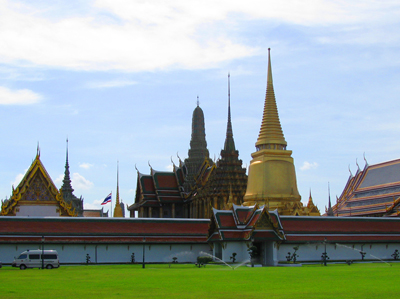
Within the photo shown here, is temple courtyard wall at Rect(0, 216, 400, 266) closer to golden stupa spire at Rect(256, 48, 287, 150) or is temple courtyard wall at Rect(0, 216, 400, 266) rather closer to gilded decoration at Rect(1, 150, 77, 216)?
gilded decoration at Rect(1, 150, 77, 216)

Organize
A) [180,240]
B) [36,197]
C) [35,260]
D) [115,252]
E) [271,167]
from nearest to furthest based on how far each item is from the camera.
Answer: [35,260]
[115,252]
[180,240]
[36,197]
[271,167]

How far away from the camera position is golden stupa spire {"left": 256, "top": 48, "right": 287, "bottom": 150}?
64938 mm

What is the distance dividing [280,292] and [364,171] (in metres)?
54.8

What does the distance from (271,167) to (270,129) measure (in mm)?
4160

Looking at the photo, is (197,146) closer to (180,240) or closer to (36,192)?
(36,192)

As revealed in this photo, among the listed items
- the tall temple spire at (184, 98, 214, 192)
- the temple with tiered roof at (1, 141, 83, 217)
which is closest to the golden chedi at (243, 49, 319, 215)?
the tall temple spire at (184, 98, 214, 192)

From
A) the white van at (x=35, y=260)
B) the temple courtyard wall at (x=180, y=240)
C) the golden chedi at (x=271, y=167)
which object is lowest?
the white van at (x=35, y=260)

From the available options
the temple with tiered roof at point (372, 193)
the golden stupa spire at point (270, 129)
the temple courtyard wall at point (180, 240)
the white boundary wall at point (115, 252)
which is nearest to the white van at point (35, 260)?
the temple courtyard wall at point (180, 240)

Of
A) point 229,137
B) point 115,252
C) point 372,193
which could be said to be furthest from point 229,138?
point 115,252

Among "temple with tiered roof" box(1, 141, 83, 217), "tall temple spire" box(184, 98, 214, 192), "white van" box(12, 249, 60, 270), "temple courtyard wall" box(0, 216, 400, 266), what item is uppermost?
"tall temple spire" box(184, 98, 214, 192)

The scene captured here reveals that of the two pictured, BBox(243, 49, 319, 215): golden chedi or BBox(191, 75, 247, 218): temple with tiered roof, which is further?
BBox(191, 75, 247, 218): temple with tiered roof

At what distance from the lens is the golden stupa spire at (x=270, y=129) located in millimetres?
64938

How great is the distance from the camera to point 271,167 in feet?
211

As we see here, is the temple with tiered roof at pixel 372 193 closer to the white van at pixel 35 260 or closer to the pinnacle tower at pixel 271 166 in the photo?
the pinnacle tower at pixel 271 166
